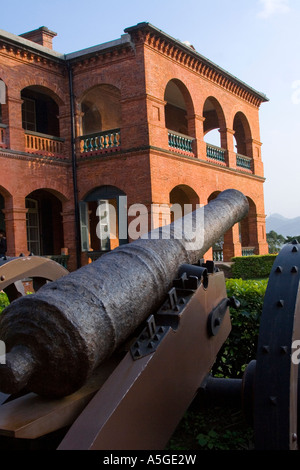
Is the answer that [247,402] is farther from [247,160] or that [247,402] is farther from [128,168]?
[247,160]

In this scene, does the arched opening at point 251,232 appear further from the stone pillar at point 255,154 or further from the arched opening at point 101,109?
the arched opening at point 101,109

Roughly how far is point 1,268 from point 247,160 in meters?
19.7

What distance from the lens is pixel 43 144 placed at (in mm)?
15781

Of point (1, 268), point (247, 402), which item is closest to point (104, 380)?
point (247, 402)

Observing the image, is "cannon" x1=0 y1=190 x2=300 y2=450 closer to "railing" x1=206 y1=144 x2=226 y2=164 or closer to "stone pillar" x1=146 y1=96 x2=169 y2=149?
"stone pillar" x1=146 y1=96 x2=169 y2=149

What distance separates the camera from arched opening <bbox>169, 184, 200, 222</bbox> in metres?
17.6

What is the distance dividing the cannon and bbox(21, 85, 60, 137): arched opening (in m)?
15.0

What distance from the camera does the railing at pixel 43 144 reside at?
15133 millimetres

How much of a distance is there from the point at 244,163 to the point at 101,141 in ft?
27.5

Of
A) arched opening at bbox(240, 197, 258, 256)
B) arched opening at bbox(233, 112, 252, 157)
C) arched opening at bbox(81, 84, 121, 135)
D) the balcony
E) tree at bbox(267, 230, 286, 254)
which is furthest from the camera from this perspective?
tree at bbox(267, 230, 286, 254)

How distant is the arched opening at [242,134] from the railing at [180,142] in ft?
18.7

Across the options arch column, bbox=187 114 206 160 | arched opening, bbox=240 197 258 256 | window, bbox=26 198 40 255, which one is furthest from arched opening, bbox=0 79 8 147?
arched opening, bbox=240 197 258 256

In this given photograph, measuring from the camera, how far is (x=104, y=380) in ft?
8.14

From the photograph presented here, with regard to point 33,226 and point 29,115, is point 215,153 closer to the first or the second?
point 29,115
